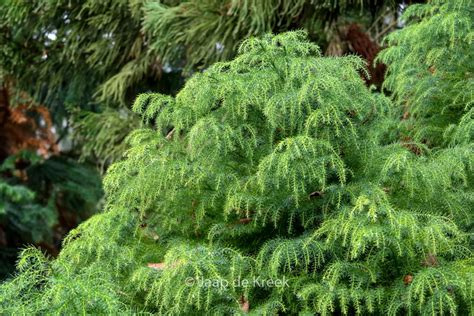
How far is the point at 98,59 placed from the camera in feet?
16.1

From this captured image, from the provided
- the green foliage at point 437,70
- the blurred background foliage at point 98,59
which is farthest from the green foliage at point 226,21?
the green foliage at point 437,70

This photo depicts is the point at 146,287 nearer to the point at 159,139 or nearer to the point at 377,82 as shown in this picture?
the point at 159,139

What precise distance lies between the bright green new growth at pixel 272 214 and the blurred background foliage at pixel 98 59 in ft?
5.15

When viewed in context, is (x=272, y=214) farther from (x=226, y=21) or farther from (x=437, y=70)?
(x=226, y=21)

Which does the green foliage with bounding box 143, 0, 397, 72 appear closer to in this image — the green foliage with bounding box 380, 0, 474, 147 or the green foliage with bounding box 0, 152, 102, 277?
the green foliage with bounding box 380, 0, 474, 147

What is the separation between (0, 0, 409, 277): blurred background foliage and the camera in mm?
4059

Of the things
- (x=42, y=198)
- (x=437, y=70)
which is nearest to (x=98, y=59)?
(x=42, y=198)

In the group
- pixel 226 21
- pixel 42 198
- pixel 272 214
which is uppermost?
pixel 226 21

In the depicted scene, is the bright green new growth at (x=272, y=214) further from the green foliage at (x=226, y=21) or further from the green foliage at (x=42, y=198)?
the green foliage at (x=42, y=198)

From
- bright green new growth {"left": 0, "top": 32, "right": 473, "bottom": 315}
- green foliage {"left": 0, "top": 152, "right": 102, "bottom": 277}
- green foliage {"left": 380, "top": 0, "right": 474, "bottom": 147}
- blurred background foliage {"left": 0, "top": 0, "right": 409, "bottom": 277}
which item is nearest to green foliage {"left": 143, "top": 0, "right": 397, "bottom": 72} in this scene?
blurred background foliage {"left": 0, "top": 0, "right": 409, "bottom": 277}

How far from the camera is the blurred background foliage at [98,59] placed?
4.06 meters

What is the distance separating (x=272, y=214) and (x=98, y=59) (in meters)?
3.03

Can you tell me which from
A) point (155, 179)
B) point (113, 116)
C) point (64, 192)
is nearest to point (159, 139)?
point (155, 179)

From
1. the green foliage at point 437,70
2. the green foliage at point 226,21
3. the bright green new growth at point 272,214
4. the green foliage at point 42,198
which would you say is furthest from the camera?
the green foliage at point 42,198
